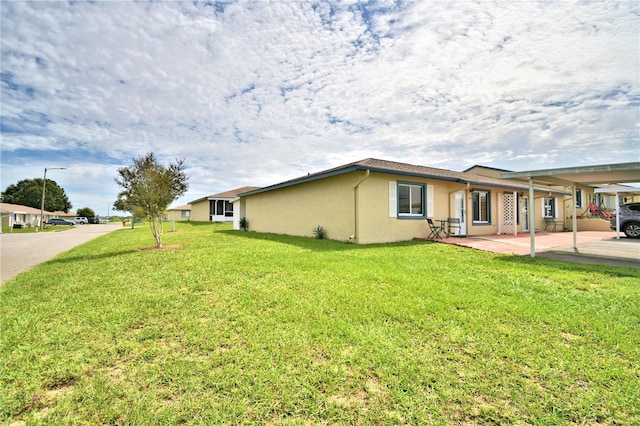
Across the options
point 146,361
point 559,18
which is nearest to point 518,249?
point 559,18

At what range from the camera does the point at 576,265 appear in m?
7.29

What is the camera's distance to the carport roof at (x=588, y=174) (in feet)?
26.3

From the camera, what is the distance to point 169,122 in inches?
582

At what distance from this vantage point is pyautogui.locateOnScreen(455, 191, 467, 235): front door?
1405 cm

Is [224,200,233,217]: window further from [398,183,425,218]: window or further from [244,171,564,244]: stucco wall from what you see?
[398,183,425,218]: window

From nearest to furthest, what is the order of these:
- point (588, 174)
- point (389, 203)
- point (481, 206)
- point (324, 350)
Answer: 1. point (324, 350)
2. point (588, 174)
3. point (389, 203)
4. point (481, 206)

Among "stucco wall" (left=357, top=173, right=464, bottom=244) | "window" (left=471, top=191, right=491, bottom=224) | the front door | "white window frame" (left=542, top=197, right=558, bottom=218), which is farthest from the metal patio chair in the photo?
"white window frame" (left=542, top=197, right=558, bottom=218)

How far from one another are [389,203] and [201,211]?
3449cm

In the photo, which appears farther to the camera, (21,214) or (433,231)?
(21,214)

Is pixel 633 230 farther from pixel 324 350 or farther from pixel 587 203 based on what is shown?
pixel 324 350

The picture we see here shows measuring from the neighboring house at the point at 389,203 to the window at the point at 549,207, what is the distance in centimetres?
37

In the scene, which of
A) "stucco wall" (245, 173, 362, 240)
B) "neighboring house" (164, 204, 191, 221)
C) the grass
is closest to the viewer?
the grass

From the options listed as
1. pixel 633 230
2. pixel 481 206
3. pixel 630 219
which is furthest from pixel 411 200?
pixel 633 230

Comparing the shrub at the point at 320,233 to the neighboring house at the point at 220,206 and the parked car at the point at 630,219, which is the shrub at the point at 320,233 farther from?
the neighboring house at the point at 220,206
